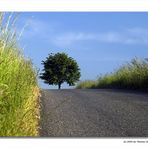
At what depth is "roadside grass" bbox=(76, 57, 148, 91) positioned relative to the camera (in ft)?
55.7

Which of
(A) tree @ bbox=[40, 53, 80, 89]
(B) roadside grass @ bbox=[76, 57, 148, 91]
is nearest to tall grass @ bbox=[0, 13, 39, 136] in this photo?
(A) tree @ bbox=[40, 53, 80, 89]

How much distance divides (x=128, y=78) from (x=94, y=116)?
28.3ft

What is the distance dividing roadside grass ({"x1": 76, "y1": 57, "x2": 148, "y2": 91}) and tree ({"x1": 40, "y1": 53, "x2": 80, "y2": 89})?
7.06m

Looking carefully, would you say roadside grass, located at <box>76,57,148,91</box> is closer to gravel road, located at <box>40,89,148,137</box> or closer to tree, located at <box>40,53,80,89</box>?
gravel road, located at <box>40,89,148,137</box>

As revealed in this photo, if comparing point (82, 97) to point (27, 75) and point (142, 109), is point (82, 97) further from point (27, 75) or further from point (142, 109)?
point (27, 75)

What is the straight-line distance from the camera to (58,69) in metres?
8.91

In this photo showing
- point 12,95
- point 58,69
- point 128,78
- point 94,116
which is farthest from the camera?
point 128,78

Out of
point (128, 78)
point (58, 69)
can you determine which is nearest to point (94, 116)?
point (58, 69)

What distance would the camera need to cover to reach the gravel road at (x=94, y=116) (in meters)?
8.04

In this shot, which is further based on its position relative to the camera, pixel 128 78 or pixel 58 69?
pixel 128 78

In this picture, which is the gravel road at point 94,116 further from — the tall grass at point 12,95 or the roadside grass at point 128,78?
the roadside grass at point 128,78

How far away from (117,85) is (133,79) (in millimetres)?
1265

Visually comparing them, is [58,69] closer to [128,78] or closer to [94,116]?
[94,116]
